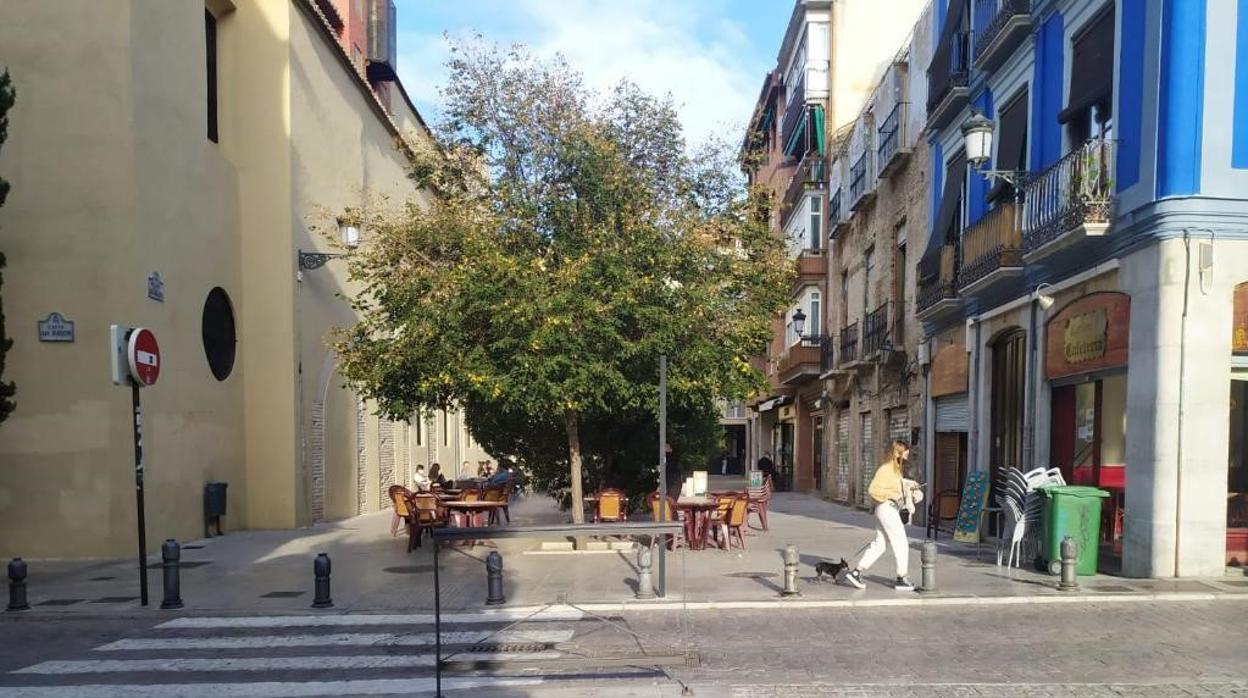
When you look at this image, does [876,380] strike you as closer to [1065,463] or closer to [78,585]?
[1065,463]

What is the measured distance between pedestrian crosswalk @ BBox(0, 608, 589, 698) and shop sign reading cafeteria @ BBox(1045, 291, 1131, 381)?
7252 mm

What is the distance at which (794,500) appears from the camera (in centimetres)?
2600

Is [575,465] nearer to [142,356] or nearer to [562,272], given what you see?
[562,272]

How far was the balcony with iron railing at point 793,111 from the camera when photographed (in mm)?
26834

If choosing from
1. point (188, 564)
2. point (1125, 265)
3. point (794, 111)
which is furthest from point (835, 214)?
point (188, 564)

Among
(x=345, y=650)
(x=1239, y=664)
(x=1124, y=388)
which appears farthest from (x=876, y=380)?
(x=345, y=650)

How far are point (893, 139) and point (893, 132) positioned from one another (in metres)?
0.17

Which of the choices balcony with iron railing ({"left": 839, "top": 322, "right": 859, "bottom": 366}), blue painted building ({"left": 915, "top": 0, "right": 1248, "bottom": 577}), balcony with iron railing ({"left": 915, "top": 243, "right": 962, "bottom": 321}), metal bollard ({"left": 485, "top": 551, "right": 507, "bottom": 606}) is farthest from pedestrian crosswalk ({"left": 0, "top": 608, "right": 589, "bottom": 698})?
balcony with iron railing ({"left": 839, "top": 322, "right": 859, "bottom": 366})

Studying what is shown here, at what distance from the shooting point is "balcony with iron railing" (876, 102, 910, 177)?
747 inches

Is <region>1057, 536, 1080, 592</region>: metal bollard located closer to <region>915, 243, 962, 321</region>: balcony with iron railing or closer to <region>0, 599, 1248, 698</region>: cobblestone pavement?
<region>0, 599, 1248, 698</region>: cobblestone pavement

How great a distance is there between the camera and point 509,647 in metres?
7.25

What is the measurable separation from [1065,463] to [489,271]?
8.32 meters

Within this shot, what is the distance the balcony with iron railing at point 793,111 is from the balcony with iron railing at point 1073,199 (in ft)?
51.7

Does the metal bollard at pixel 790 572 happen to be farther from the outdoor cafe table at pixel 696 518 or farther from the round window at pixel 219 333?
the round window at pixel 219 333
